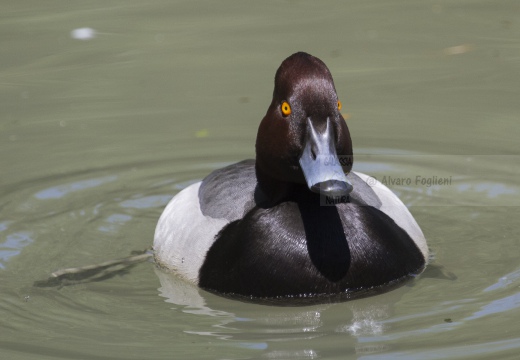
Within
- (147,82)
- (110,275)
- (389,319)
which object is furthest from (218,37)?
(389,319)

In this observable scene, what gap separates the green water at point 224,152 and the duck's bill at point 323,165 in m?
0.76

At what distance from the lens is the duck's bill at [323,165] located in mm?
5727

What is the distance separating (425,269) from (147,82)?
15.5 ft

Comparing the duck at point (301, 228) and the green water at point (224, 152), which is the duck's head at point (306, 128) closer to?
the duck at point (301, 228)

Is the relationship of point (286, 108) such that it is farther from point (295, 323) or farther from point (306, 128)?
point (295, 323)

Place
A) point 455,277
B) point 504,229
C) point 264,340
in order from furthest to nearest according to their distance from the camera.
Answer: point 504,229 < point 455,277 < point 264,340

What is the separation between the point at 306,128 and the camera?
609 cm

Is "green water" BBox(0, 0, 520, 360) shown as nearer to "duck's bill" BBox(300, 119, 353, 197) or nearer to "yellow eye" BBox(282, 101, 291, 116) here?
"duck's bill" BBox(300, 119, 353, 197)

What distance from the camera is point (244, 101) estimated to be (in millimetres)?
10031

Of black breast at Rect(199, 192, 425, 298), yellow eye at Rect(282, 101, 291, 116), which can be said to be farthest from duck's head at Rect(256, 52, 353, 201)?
black breast at Rect(199, 192, 425, 298)

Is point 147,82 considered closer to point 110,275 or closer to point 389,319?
point 110,275

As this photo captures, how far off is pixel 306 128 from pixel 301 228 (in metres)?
0.60

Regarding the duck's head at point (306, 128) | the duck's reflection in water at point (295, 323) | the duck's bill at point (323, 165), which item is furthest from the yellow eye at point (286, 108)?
the duck's reflection in water at point (295, 323)

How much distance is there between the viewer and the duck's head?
5.93 meters
